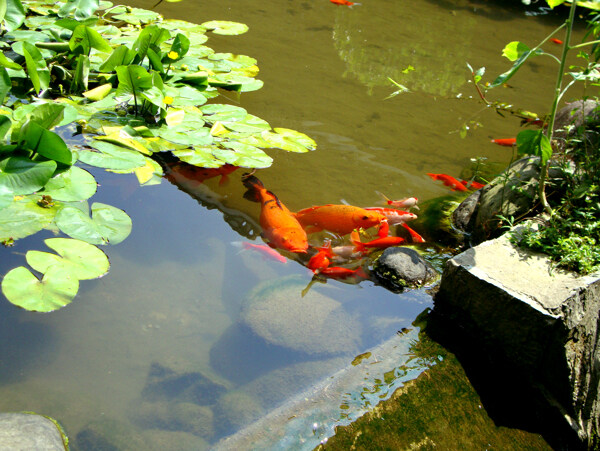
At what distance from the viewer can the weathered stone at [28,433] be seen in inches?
60.6

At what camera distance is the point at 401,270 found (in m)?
2.55

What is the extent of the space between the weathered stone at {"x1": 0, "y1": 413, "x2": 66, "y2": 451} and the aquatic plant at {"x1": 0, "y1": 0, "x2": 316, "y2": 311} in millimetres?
522

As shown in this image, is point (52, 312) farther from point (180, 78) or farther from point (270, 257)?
point (180, 78)

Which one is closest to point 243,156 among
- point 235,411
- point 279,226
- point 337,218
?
point 279,226

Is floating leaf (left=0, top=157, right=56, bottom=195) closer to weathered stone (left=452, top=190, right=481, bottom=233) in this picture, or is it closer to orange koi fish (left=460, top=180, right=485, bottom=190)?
weathered stone (left=452, top=190, right=481, bottom=233)

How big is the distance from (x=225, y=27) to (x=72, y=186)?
286cm

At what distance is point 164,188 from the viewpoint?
120 inches

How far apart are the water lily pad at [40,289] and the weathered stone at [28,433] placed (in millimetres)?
514

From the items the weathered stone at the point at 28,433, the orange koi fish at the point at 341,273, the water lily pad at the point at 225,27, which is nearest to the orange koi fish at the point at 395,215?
the orange koi fish at the point at 341,273

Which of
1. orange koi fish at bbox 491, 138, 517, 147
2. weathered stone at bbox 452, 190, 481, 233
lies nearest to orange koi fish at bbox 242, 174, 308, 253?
weathered stone at bbox 452, 190, 481, 233

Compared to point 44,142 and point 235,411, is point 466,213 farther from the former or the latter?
point 44,142

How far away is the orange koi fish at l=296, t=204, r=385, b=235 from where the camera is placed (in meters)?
2.85

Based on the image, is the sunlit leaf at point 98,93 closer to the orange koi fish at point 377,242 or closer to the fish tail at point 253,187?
the fish tail at point 253,187

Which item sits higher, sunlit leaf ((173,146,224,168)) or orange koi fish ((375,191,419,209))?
sunlit leaf ((173,146,224,168))
